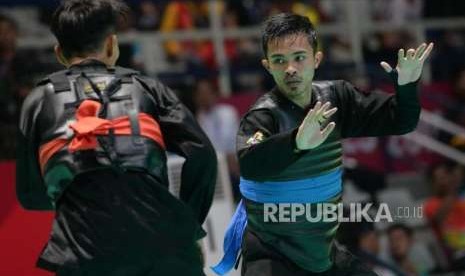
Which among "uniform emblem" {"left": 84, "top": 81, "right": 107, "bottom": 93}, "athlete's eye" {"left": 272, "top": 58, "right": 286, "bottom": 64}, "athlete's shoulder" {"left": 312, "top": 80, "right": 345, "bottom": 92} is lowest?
"athlete's shoulder" {"left": 312, "top": 80, "right": 345, "bottom": 92}

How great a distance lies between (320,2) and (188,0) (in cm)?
281

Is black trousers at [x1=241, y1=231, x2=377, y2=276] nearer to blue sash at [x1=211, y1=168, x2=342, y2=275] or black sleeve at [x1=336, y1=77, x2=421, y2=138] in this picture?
blue sash at [x1=211, y1=168, x2=342, y2=275]

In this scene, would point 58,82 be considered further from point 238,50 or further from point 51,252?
point 238,50

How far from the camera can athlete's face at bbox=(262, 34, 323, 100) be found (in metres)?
4.86

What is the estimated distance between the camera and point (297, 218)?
494cm

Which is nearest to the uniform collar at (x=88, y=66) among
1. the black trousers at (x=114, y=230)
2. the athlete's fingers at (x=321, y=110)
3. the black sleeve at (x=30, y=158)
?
the black sleeve at (x=30, y=158)

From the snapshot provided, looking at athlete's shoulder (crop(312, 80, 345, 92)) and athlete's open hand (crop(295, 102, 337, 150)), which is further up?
athlete's open hand (crop(295, 102, 337, 150))

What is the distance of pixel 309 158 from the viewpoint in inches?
193

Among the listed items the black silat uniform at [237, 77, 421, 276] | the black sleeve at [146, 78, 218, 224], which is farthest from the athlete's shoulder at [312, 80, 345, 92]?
the black sleeve at [146, 78, 218, 224]

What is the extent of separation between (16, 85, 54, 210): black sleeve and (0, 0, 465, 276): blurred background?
2.32 meters

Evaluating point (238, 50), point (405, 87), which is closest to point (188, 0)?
point (238, 50)

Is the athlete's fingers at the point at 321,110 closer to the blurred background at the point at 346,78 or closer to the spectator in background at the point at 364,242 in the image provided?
the blurred background at the point at 346,78

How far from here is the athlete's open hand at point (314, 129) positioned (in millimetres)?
4475

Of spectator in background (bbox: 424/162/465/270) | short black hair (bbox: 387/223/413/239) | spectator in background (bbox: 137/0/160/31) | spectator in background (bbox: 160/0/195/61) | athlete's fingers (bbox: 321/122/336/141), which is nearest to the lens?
athlete's fingers (bbox: 321/122/336/141)
